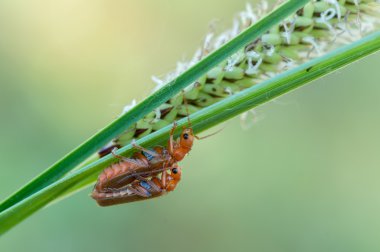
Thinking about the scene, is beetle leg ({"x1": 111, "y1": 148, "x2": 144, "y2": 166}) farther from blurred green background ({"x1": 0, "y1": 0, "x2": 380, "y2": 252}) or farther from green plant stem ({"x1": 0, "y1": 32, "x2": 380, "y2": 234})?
blurred green background ({"x1": 0, "y1": 0, "x2": 380, "y2": 252})

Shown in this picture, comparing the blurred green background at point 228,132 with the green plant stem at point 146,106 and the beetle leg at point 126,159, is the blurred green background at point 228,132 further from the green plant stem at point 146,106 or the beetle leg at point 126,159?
the green plant stem at point 146,106

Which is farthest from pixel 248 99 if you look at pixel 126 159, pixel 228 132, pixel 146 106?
pixel 228 132

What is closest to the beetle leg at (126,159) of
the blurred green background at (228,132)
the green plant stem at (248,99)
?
the green plant stem at (248,99)

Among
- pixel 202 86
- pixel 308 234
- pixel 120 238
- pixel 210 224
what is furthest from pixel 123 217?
pixel 202 86

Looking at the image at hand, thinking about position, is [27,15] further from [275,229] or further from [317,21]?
[317,21]

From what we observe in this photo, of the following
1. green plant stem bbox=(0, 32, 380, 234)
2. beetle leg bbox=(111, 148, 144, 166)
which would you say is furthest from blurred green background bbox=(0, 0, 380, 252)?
green plant stem bbox=(0, 32, 380, 234)

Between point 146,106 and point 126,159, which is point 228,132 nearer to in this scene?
point 126,159
